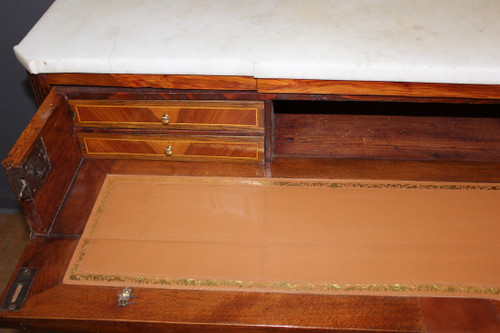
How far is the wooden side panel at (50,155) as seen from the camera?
113 centimetres

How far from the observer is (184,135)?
4.46ft

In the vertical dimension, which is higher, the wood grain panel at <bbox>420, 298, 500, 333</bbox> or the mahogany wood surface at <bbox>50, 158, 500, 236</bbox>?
the mahogany wood surface at <bbox>50, 158, 500, 236</bbox>

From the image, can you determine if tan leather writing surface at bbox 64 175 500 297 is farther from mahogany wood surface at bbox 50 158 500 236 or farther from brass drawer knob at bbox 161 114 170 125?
brass drawer knob at bbox 161 114 170 125

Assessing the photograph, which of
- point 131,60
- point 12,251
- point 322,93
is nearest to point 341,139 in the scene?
point 322,93

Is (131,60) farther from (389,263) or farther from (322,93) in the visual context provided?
(389,263)

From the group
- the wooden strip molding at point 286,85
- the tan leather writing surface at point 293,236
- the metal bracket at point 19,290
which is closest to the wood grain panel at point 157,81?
the wooden strip molding at point 286,85

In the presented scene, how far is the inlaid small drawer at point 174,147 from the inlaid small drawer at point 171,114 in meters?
0.04

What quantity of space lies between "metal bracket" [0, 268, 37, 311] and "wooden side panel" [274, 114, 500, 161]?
77 centimetres

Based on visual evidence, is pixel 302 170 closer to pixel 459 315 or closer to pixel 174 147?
pixel 174 147

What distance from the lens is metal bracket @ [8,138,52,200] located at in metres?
1.10

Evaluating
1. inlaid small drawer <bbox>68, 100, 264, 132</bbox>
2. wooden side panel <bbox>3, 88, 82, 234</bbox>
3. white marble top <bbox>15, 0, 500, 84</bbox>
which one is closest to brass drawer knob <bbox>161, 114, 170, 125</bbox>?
inlaid small drawer <bbox>68, 100, 264, 132</bbox>

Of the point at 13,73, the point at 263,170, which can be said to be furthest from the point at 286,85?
the point at 13,73

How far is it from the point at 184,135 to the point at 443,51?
0.74 metres

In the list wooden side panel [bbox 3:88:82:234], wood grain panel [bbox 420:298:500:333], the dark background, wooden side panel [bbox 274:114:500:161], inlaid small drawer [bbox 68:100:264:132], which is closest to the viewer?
wood grain panel [bbox 420:298:500:333]
